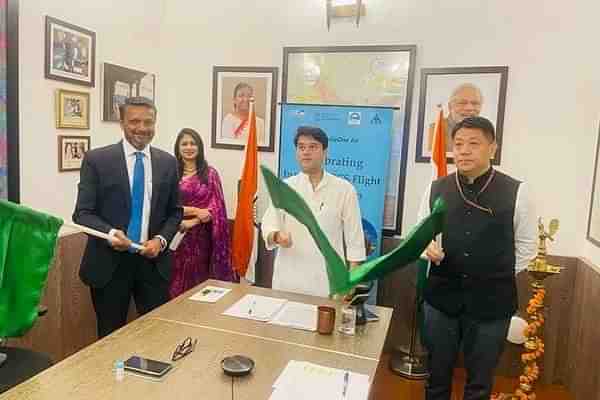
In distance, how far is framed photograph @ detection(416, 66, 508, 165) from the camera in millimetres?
3023

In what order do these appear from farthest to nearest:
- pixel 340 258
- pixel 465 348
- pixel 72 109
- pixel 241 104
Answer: pixel 241 104 < pixel 72 109 < pixel 465 348 < pixel 340 258

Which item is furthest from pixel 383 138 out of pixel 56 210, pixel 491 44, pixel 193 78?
pixel 56 210

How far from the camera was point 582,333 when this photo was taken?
8.74 feet

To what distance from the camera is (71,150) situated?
9.06 ft

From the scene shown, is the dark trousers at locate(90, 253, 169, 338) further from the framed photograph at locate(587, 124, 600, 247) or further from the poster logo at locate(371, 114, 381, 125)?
the framed photograph at locate(587, 124, 600, 247)

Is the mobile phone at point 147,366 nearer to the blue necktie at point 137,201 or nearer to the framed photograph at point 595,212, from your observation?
the blue necktie at point 137,201

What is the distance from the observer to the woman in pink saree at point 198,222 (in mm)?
3154

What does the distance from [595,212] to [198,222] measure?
250 centimetres

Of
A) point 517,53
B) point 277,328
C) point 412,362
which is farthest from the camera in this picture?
point 412,362

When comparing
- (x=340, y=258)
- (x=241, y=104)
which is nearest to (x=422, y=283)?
(x=340, y=258)

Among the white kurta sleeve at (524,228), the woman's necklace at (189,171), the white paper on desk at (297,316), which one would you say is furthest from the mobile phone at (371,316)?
the woman's necklace at (189,171)

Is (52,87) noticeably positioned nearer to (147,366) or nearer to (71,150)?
(71,150)

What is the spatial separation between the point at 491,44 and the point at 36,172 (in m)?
2.94

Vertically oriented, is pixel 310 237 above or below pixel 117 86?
below
